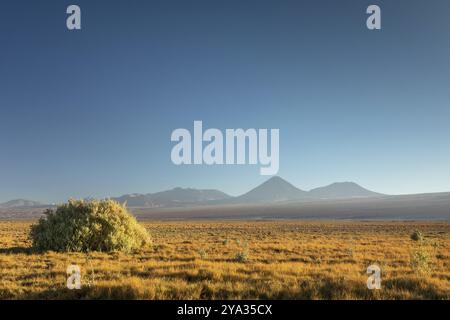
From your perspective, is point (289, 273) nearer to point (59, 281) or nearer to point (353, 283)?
point (353, 283)

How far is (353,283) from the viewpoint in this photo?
10922 mm

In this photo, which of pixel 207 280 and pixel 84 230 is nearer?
pixel 207 280

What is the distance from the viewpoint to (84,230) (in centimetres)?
1938

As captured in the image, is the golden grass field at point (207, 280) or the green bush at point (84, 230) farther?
the green bush at point (84, 230)

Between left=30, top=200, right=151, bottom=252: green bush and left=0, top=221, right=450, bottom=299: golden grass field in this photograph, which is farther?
left=30, top=200, right=151, bottom=252: green bush

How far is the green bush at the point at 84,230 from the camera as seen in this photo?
19.2 m

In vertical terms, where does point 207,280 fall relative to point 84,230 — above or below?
below

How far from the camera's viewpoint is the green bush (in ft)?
63.1
